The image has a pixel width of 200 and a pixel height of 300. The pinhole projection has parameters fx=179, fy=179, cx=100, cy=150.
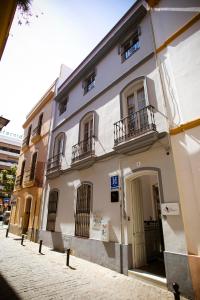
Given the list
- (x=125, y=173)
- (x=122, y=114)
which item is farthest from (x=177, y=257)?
(x=122, y=114)

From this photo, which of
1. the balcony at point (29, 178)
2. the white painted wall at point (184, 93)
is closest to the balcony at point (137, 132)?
the white painted wall at point (184, 93)

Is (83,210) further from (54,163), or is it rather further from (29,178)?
(29,178)

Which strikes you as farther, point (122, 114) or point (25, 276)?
point (122, 114)

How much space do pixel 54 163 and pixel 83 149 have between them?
294cm

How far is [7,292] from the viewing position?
4230 millimetres

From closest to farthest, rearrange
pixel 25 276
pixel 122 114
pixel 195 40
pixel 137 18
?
pixel 25 276 → pixel 195 40 → pixel 122 114 → pixel 137 18

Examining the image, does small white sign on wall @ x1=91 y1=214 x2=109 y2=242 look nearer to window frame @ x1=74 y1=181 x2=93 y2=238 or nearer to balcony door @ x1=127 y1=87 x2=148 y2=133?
window frame @ x1=74 y1=181 x2=93 y2=238

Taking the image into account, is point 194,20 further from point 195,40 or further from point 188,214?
point 188,214

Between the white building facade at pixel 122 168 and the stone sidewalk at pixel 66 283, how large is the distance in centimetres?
60

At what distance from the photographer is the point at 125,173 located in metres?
6.77

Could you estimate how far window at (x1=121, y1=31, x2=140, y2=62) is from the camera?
8.36 meters

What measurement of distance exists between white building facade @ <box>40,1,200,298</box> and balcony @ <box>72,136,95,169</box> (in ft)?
0.16

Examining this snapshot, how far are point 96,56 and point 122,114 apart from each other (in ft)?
15.6

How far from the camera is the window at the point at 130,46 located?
8355mm
